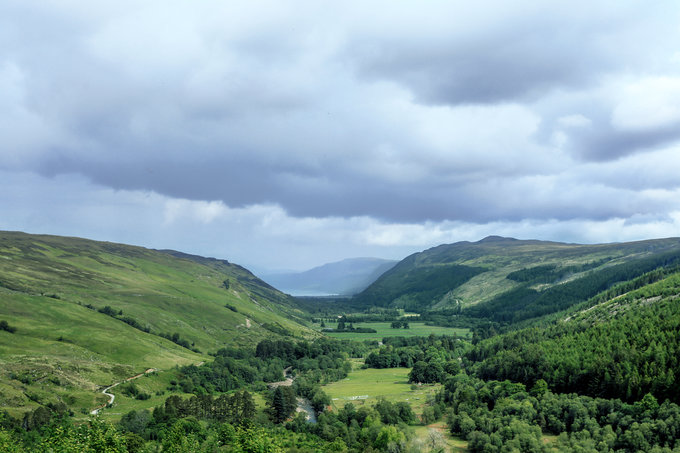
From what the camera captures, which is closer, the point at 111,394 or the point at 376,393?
the point at 111,394

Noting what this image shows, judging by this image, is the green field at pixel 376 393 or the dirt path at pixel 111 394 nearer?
the dirt path at pixel 111 394

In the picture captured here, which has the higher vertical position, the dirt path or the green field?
the dirt path

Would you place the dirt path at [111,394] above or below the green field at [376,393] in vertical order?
above

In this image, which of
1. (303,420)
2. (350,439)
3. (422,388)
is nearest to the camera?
(350,439)

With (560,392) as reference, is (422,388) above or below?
below

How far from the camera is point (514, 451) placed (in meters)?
96.6

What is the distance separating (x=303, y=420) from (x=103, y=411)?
58.3 m

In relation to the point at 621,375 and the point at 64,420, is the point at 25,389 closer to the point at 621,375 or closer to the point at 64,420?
the point at 64,420

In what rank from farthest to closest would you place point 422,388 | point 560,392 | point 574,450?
point 422,388, point 560,392, point 574,450

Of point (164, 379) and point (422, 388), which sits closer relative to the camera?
point (164, 379)

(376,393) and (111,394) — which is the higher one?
(111,394)

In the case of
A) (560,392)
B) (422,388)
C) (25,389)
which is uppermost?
(25,389)

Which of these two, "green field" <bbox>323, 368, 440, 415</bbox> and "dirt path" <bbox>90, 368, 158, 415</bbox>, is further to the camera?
"green field" <bbox>323, 368, 440, 415</bbox>

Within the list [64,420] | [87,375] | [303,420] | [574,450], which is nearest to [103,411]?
[64,420]
